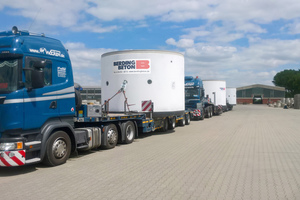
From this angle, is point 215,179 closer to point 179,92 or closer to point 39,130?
point 39,130

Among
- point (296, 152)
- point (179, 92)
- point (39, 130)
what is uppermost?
point (179, 92)

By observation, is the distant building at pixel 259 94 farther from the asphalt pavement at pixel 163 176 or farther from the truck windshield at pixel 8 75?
the truck windshield at pixel 8 75

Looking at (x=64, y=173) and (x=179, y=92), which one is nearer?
(x=64, y=173)

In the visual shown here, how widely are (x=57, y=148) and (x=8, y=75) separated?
7.20 ft

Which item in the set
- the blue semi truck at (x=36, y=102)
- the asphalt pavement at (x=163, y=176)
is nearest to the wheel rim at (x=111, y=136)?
the asphalt pavement at (x=163, y=176)

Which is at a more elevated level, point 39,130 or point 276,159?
point 39,130

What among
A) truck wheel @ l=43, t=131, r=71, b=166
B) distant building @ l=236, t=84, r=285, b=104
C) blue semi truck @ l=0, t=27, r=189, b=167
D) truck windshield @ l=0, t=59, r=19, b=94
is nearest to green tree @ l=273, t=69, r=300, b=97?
distant building @ l=236, t=84, r=285, b=104

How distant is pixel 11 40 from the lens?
6.84 meters

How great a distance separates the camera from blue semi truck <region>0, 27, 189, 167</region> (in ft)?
21.5

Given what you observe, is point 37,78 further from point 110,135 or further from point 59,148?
point 110,135

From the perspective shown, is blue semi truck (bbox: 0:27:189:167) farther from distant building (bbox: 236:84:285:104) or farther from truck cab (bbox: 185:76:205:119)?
distant building (bbox: 236:84:285:104)

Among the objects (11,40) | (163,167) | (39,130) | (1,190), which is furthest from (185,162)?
(11,40)

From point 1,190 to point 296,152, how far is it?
8629 millimetres

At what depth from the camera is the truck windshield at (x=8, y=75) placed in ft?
21.9
